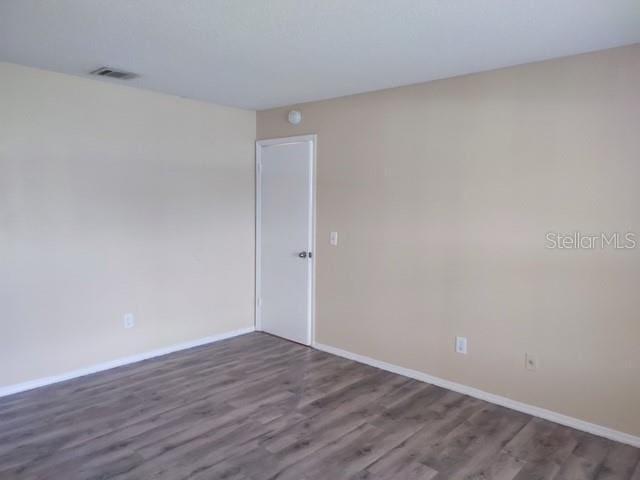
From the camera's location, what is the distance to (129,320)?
391cm

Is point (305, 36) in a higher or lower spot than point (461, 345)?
higher

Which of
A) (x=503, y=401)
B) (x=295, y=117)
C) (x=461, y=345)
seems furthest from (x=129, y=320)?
(x=503, y=401)

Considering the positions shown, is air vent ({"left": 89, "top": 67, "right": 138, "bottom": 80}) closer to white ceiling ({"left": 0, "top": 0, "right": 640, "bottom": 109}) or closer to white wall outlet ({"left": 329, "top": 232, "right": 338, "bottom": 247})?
white ceiling ({"left": 0, "top": 0, "right": 640, "bottom": 109})

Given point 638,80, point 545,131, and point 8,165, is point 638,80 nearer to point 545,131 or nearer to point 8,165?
point 545,131

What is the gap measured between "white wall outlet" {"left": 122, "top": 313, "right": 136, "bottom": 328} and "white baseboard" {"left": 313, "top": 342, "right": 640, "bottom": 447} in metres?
1.77

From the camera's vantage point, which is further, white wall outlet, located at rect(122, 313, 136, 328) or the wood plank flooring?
white wall outlet, located at rect(122, 313, 136, 328)

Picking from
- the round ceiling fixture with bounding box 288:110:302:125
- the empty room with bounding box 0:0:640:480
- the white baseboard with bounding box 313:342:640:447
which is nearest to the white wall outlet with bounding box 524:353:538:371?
the empty room with bounding box 0:0:640:480

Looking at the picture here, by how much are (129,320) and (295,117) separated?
2.37 m

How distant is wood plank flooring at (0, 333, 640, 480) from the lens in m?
2.41

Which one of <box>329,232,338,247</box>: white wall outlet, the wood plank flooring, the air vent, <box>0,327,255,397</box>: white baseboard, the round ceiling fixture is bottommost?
the wood plank flooring

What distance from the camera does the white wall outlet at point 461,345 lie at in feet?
11.0

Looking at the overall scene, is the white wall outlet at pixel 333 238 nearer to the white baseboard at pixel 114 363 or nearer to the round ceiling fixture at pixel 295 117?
the round ceiling fixture at pixel 295 117

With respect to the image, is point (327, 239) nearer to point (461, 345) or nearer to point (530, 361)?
point (461, 345)

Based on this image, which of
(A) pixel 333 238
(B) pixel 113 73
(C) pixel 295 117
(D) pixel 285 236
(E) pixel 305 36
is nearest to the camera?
(E) pixel 305 36
